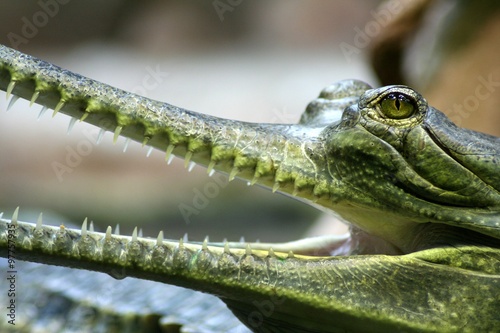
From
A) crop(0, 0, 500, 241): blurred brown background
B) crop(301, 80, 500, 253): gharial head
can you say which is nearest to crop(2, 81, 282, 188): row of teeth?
crop(301, 80, 500, 253): gharial head

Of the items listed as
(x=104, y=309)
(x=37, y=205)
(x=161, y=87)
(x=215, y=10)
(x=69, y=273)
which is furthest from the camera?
(x=215, y=10)

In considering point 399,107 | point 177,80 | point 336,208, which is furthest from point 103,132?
point 177,80

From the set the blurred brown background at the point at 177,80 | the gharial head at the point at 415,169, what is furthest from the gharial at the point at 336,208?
the blurred brown background at the point at 177,80

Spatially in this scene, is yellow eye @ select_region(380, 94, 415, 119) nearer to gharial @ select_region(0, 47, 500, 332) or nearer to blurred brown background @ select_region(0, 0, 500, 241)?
gharial @ select_region(0, 47, 500, 332)

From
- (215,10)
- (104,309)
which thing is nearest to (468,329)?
(104,309)

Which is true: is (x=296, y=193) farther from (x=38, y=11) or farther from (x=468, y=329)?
(x=38, y=11)

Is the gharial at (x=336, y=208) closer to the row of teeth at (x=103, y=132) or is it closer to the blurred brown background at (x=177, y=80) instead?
the row of teeth at (x=103, y=132)

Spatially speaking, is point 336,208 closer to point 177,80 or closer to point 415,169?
point 415,169
